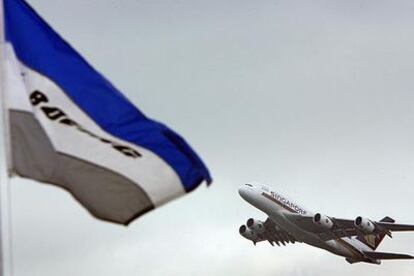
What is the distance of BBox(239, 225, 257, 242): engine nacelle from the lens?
84.0 m

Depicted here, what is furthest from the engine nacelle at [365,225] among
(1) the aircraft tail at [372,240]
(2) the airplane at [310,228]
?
(1) the aircraft tail at [372,240]

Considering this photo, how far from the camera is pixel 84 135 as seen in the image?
35.6ft

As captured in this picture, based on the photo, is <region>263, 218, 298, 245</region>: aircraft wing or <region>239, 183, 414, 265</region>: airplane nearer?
<region>239, 183, 414, 265</region>: airplane

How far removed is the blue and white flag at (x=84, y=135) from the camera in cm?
1058

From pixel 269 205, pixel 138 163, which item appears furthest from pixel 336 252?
pixel 138 163

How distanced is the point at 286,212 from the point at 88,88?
217 feet

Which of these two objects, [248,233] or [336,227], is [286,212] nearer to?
[336,227]

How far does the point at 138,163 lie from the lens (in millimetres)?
11070

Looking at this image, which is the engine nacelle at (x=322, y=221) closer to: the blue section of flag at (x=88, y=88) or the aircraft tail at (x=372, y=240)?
the aircraft tail at (x=372, y=240)

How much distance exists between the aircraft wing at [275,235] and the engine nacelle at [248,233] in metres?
0.98

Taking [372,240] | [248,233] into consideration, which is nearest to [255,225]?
[248,233]

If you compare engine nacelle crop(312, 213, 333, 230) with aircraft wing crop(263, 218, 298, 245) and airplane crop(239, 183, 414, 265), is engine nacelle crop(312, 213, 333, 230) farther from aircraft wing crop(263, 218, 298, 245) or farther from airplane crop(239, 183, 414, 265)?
aircraft wing crop(263, 218, 298, 245)

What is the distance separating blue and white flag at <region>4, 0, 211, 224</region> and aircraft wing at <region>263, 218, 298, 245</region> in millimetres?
72572

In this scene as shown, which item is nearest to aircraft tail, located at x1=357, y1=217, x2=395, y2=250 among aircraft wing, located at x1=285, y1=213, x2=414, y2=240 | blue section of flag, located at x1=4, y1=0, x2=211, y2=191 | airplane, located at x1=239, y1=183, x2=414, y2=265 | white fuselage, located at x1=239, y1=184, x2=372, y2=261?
airplane, located at x1=239, y1=183, x2=414, y2=265
